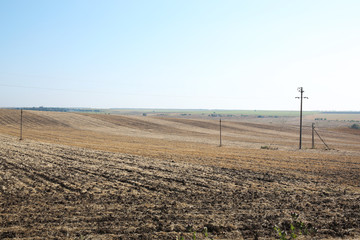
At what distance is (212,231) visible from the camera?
816 cm

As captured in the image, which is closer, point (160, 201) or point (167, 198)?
point (160, 201)

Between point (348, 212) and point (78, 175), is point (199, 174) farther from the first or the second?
point (348, 212)

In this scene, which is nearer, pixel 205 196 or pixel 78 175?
pixel 205 196

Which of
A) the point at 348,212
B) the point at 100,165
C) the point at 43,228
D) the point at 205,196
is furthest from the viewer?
the point at 100,165

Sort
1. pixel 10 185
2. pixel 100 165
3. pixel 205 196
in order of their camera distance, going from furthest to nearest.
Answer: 1. pixel 100 165
2. pixel 10 185
3. pixel 205 196

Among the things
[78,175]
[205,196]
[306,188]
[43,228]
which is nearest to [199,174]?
[205,196]

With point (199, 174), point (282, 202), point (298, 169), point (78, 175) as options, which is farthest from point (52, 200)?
point (298, 169)

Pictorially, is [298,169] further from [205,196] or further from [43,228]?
[43,228]

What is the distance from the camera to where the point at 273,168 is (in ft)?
58.9

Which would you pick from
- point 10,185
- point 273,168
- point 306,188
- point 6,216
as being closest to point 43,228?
point 6,216

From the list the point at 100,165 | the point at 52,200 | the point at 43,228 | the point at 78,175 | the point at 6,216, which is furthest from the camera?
the point at 100,165

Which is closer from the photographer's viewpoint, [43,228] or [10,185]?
[43,228]

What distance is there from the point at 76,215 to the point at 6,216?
209cm

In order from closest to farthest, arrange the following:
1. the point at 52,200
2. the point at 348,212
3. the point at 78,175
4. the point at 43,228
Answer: the point at 43,228
the point at 348,212
the point at 52,200
the point at 78,175
